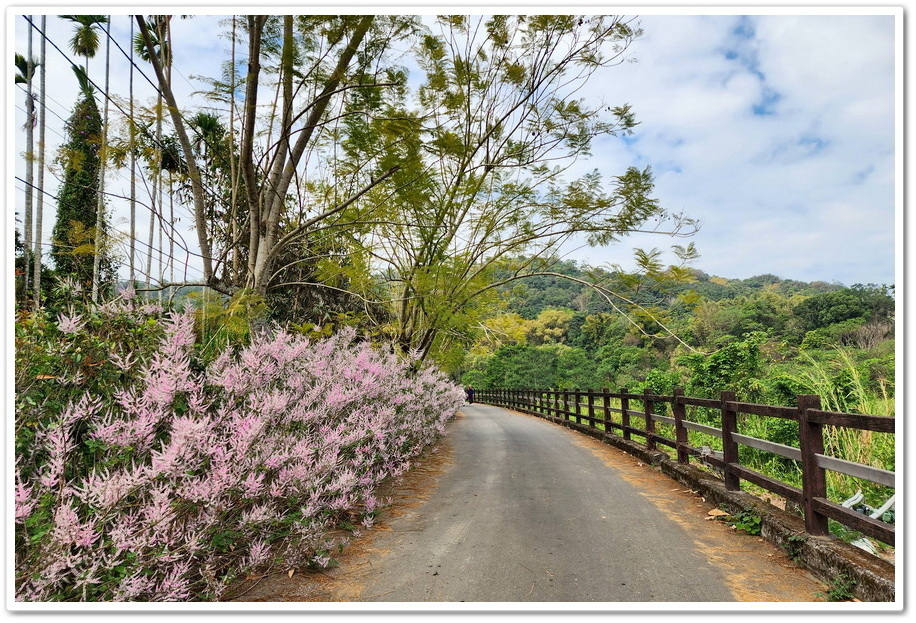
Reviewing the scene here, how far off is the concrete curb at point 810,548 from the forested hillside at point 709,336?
160 centimetres

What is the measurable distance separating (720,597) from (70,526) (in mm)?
3460

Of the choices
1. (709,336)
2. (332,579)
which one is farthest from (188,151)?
(709,336)

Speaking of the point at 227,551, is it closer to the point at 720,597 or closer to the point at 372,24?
the point at 720,597

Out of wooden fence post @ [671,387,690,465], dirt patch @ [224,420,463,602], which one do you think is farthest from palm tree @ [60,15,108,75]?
wooden fence post @ [671,387,690,465]

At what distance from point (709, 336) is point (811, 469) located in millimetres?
14635

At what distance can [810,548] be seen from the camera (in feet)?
11.4

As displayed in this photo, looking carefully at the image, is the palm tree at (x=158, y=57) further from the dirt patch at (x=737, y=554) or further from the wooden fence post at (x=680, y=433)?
the wooden fence post at (x=680, y=433)

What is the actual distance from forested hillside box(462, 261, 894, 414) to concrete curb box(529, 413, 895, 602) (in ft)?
5.23

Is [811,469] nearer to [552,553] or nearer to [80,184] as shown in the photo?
[552,553]

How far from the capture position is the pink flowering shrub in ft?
6.91

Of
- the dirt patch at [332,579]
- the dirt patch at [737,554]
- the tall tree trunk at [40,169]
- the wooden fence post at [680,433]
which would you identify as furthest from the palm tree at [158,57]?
the wooden fence post at [680,433]

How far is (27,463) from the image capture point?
236 centimetres

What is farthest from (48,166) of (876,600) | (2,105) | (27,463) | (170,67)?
(876,600)

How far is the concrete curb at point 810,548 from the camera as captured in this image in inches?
113
